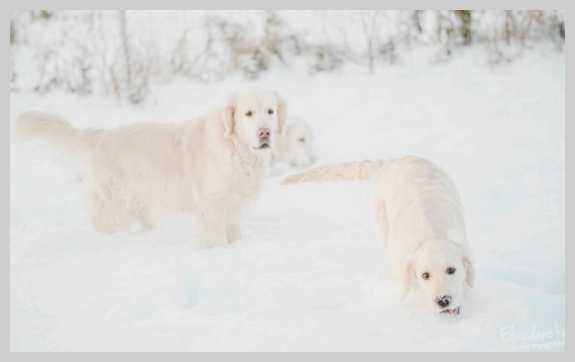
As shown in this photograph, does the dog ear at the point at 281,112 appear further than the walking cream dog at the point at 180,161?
Yes

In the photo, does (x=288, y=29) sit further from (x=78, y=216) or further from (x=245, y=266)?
(x=245, y=266)

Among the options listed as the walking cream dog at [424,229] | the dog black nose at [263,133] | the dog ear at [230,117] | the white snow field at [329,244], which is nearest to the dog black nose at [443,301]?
the walking cream dog at [424,229]

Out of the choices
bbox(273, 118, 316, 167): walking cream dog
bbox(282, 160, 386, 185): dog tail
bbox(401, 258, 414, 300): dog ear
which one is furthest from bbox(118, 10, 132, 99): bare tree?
bbox(401, 258, 414, 300): dog ear

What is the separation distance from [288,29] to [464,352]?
6.48 m

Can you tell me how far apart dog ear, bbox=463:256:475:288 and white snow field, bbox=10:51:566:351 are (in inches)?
6.1

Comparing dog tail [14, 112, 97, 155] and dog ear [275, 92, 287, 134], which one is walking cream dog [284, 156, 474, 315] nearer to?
dog ear [275, 92, 287, 134]

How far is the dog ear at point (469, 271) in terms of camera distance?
11.4 ft

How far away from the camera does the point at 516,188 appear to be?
5.73 metres

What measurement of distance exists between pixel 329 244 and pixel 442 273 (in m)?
1.60

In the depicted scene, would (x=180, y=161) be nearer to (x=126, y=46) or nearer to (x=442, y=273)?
(x=442, y=273)

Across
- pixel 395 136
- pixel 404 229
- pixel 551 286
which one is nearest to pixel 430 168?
pixel 404 229

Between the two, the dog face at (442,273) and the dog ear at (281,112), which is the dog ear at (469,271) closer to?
the dog face at (442,273)

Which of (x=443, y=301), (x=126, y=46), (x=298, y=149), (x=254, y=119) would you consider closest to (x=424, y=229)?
(x=443, y=301)

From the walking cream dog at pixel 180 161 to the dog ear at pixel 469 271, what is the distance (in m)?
1.88
